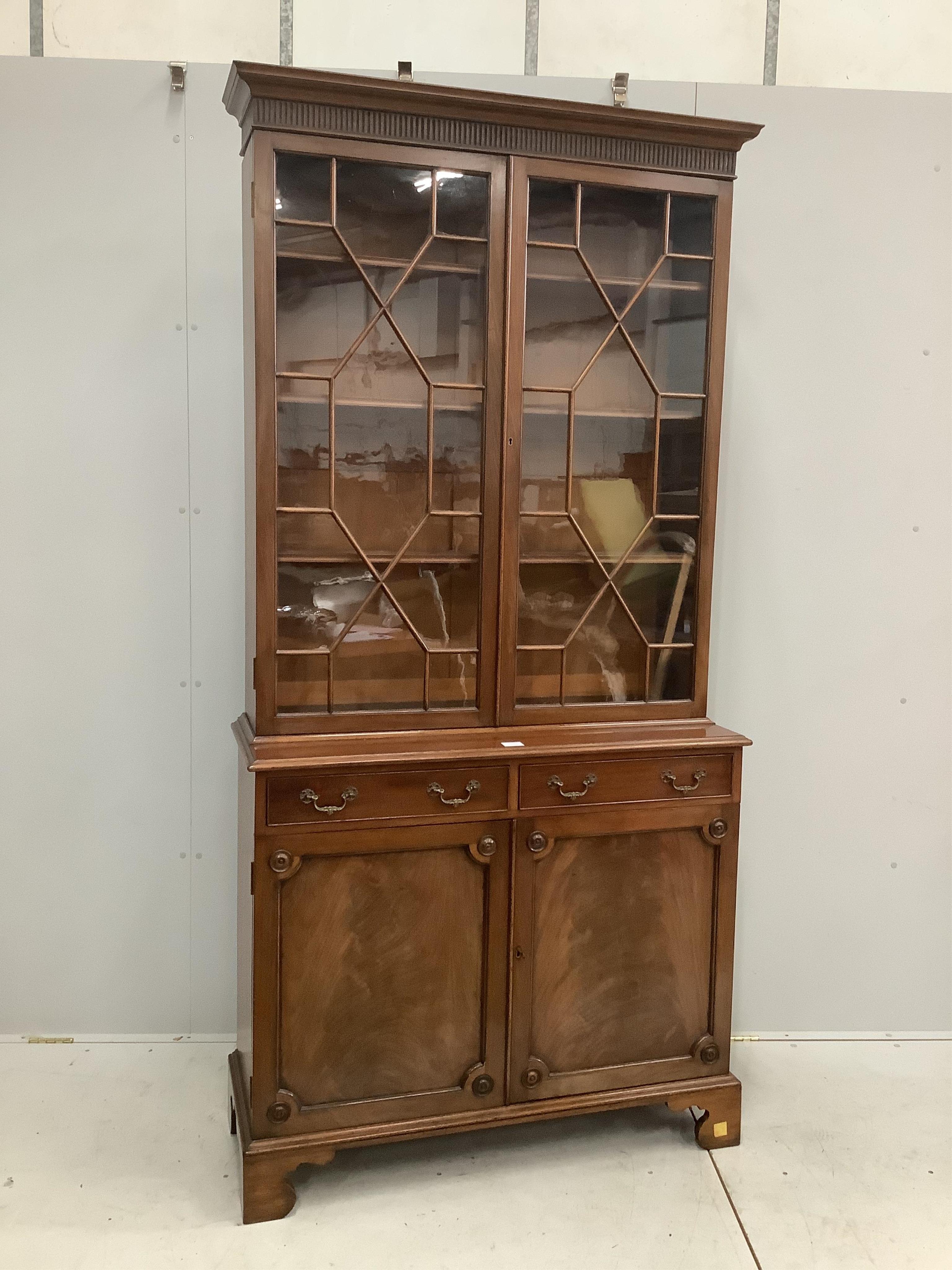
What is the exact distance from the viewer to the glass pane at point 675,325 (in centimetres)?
228

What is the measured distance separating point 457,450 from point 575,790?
0.80 meters

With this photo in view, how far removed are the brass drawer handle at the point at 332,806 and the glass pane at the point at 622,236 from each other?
1.23m

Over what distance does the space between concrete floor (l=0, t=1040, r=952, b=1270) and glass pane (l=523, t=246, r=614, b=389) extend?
1.80 meters

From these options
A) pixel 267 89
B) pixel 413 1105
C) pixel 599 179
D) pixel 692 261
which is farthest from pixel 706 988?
pixel 267 89

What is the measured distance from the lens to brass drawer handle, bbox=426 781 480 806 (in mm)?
2139

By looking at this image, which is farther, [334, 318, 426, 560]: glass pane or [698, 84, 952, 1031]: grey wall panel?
[698, 84, 952, 1031]: grey wall panel

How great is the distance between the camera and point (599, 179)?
219cm

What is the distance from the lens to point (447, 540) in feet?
7.34

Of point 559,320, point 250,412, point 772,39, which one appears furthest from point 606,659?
point 772,39

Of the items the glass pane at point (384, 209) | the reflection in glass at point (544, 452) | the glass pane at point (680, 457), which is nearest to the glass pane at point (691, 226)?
the glass pane at point (680, 457)

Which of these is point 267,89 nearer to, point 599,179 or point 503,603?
point 599,179

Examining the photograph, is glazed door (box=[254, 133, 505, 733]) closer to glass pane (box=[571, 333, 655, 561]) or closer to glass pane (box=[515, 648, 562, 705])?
glass pane (box=[515, 648, 562, 705])

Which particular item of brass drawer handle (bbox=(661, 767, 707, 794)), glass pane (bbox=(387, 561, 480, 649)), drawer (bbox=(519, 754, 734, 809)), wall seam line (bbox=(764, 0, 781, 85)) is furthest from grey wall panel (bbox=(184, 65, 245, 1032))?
wall seam line (bbox=(764, 0, 781, 85))

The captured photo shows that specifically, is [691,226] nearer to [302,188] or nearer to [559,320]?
[559,320]
